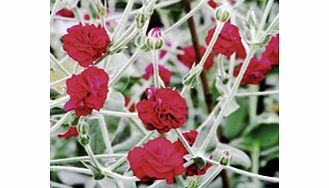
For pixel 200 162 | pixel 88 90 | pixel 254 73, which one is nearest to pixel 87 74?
pixel 88 90

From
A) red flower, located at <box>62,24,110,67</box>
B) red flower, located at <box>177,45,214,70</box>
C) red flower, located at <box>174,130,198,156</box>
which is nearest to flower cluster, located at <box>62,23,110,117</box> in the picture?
red flower, located at <box>62,24,110,67</box>

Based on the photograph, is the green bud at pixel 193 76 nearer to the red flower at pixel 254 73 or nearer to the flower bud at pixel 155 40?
the flower bud at pixel 155 40

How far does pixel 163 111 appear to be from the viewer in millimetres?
619

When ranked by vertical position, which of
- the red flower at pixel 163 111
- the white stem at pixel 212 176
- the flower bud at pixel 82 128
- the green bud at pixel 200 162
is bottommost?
the white stem at pixel 212 176

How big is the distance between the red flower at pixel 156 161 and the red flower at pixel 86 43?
10cm

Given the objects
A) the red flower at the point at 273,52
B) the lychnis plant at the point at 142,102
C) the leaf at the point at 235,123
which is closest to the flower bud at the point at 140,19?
the lychnis plant at the point at 142,102

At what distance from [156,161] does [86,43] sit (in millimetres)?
126

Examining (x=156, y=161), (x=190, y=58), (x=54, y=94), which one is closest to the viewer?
(x=156, y=161)

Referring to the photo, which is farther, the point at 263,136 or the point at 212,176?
the point at 263,136

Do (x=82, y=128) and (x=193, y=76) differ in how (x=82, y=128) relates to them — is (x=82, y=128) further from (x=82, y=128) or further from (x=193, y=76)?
(x=193, y=76)

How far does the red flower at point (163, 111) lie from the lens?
2.03 feet

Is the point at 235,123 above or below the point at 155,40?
below
